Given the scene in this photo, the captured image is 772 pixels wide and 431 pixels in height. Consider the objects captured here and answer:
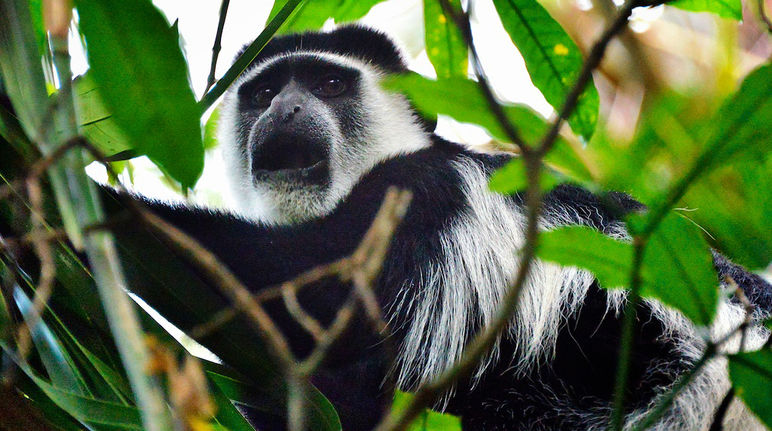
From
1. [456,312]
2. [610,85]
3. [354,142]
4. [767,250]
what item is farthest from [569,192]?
[610,85]

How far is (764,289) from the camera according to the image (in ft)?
4.91

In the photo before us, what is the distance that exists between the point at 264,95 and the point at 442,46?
79 centimetres

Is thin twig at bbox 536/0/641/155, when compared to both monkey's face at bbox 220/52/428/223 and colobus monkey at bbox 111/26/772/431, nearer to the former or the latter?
colobus monkey at bbox 111/26/772/431

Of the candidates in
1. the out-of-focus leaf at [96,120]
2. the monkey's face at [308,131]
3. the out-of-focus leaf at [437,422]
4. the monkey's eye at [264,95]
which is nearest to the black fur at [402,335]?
the monkey's face at [308,131]

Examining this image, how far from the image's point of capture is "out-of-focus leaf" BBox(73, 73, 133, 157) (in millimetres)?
1048

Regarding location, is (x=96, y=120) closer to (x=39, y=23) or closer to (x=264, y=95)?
(x=39, y=23)

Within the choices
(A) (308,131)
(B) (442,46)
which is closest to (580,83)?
(B) (442,46)

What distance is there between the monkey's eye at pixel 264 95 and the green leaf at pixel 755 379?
65.4 inches

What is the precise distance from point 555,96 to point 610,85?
11.9ft

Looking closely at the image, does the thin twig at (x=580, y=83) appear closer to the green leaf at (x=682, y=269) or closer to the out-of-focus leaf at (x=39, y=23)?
the green leaf at (x=682, y=269)

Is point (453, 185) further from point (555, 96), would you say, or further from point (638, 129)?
point (638, 129)

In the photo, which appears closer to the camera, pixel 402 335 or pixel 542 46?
pixel 542 46

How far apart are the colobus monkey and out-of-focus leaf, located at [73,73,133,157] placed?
348mm

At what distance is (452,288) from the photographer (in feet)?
5.34
